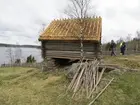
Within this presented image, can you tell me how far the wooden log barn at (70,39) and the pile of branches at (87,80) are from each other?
353 cm

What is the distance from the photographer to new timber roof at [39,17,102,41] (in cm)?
1827

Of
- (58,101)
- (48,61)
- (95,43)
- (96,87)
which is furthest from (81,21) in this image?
(58,101)

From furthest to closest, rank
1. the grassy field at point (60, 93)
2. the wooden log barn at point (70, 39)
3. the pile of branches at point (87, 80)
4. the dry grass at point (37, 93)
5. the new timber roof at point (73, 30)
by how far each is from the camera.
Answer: the new timber roof at point (73, 30), the wooden log barn at point (70, 39), the pile of branches at point (87, 80), the dry grass at point (37, 93), the grassy field at point (60, 93)

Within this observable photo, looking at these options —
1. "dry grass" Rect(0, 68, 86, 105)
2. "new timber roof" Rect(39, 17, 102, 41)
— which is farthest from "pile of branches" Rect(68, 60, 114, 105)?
"new timber roof" Rect(39, 17, 102, 41)

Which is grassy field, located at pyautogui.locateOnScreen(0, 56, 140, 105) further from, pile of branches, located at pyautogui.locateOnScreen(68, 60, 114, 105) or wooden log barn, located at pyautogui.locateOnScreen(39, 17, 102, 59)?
wooden log barn, located at pyautogui.locateOnScreen(39, 17, 102, 59)

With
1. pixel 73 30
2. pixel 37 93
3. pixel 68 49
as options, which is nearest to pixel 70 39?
pixel 68 49

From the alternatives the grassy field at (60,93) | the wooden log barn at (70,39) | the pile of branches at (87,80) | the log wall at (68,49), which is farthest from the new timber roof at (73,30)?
the grassy field at (60,93)

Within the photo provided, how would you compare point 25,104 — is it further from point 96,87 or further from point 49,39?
point 49,39

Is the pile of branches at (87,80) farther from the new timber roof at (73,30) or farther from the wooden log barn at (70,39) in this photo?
the new timber roof at (73,30)

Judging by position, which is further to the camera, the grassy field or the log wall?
the log wall

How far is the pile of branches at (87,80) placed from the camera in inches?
478

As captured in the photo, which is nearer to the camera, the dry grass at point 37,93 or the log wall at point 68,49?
the dry grass at point 37,93

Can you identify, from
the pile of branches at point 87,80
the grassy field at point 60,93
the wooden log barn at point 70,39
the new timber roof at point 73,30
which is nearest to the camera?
the grassy field at point 60,93

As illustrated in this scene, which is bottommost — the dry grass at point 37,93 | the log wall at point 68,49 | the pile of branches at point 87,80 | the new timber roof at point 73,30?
the dry grass at point 37,93
